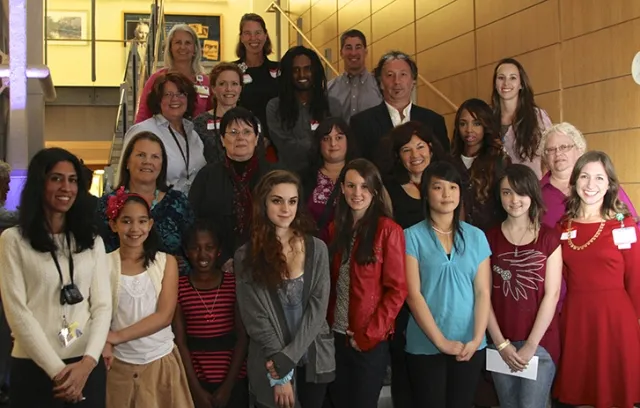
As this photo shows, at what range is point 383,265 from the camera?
10.4 ft

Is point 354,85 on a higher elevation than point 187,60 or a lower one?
lower

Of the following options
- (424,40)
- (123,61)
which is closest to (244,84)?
(424,40)

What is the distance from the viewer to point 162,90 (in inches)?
165

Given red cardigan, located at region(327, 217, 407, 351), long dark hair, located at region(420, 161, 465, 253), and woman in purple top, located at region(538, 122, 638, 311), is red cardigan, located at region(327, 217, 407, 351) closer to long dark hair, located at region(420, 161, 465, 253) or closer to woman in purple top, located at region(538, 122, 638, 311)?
long dark hair, located at region(420, 161, 465, 253)

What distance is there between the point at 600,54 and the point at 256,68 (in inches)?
104

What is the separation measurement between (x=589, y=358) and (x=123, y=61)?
10574 mm

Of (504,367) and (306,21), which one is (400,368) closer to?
(504,367)

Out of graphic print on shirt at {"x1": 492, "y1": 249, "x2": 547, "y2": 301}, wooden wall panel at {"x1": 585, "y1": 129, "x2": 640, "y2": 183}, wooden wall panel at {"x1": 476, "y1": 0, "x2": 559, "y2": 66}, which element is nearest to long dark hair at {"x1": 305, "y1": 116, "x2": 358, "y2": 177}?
graphic print on shirt at {"x1": 492, "y1": 249, "x2": 547, "y2": 301}

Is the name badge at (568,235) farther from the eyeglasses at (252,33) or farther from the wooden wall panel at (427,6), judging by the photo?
the wooden wall panel at (427,6)

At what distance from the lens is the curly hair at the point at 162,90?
419cm

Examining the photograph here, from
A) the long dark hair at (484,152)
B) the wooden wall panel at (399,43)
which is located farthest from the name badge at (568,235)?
the wooden wall panel at (399,43)

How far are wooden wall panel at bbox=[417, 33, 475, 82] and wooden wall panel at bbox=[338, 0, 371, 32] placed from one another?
1.71 meters

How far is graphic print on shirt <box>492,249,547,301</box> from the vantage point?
326cm

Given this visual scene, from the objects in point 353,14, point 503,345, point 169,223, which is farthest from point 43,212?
point 353,14
